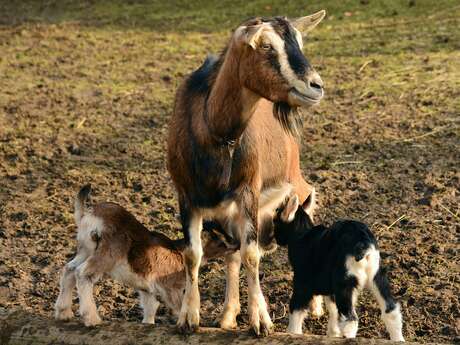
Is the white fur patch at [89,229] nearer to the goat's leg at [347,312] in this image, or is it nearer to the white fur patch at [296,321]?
the white fur patch at [296,321]

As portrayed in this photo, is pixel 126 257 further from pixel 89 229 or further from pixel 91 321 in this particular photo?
pixel 91 321

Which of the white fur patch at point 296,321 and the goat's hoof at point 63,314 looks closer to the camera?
the goat's hoof at point 63,314

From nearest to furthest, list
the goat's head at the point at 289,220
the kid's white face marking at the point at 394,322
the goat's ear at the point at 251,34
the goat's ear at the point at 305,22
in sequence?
the goat's ear at the point at 251,34, the goat's ear at the point at 305,22, the kid's white face marking at the point at 394,322, the goat's head at the point at 289,220

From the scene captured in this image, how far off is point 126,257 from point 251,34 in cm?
199

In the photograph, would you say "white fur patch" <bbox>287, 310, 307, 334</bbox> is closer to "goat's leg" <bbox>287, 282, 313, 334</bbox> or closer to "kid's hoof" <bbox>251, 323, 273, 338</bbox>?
"goat's leg" <bbox>287, 282, 313, 334</bbox>

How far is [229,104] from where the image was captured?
5902 millimetres

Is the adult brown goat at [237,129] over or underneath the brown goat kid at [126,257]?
over

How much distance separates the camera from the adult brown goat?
5582mm

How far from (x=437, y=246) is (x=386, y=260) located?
44 cm

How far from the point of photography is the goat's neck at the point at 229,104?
583 centimetres

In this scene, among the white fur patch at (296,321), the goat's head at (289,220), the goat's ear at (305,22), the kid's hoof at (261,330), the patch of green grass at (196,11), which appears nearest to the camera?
the kid's hoof at (261,330)

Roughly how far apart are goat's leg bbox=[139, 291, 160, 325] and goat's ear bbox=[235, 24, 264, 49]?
2.09 metres

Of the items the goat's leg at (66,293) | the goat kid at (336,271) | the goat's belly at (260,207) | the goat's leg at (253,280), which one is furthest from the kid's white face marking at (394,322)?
the goat's leg at (66,293)

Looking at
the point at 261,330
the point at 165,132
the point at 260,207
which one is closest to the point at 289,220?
the point at 260,207
